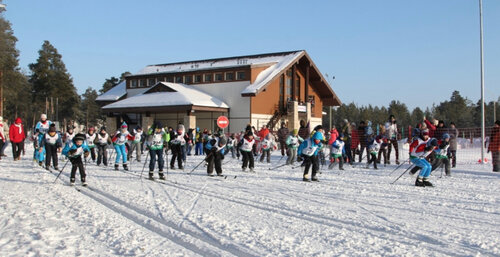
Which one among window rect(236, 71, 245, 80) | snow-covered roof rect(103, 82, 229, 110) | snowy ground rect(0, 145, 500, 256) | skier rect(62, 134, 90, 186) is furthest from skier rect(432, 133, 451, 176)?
window rect(236, 71, 245, 80)

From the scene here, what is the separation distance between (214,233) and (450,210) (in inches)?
167

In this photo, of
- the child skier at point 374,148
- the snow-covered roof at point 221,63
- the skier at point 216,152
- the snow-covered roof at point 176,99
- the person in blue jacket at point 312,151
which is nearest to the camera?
the person in blue jacket at point 312,151

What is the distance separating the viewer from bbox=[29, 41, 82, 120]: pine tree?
59.7 m

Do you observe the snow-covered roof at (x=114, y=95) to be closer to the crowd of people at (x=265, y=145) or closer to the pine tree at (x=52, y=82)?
the crowd of people at (x=265, y=145)

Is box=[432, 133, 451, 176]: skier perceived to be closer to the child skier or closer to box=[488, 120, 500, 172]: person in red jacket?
box=[488, 120, 500, 172]: person in red jacket

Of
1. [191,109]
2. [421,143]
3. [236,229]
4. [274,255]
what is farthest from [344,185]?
[191,109]

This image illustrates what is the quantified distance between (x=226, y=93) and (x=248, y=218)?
87.2 feet

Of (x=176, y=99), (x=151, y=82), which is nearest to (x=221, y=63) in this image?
(x=151, y=82)

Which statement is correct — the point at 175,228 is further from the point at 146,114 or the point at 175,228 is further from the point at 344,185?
the point at 146,114

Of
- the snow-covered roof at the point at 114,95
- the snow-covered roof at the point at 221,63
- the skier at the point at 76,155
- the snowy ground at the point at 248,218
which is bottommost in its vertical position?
the snowy ground at the point at 248,218

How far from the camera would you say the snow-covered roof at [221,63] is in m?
34.0

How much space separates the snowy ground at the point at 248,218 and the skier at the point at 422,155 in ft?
1.30

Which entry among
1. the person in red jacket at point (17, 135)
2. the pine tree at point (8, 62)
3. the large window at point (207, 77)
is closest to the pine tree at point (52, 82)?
the pine tree at point (8, 62)

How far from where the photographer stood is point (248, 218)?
6.45 meters
